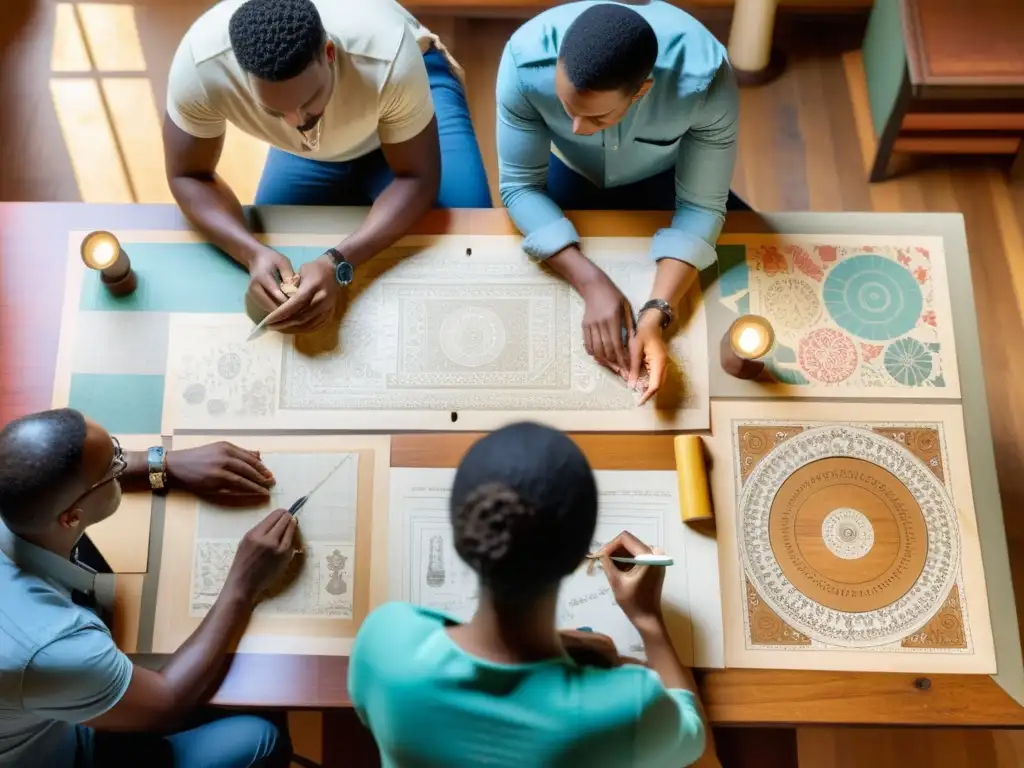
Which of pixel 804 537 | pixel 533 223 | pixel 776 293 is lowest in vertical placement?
pixel 804 537

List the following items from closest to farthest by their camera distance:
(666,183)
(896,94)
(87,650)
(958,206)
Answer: (87,650), (666,183), (896,94), (958,206)

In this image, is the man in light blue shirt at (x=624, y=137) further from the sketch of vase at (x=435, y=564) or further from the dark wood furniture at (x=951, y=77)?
the dark wood furniture at (x=951, y=77)

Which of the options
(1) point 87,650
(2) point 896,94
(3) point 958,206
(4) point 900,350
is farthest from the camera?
(3) point 958,206

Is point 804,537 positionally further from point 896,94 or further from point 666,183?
point 896,94

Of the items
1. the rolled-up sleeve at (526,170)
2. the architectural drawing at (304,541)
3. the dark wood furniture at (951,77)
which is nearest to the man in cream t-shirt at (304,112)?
the rolled-up sleeve at (526,170)

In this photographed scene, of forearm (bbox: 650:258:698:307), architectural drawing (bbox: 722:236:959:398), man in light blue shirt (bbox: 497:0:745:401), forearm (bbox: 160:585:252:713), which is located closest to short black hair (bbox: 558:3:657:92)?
man in light blue shirt (bbox: 497:0:745:401)

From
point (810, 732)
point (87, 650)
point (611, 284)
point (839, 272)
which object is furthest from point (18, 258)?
point (810, 732)

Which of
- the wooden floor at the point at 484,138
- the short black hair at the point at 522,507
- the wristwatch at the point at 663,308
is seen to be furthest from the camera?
the wooden floor at the point at 484,138

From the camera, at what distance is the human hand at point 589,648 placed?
99 centimetres

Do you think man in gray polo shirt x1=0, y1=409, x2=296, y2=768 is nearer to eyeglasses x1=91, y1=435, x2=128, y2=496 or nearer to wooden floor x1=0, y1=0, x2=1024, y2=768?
eyeglasses x1=91, y1=435, x2=128, y2=496

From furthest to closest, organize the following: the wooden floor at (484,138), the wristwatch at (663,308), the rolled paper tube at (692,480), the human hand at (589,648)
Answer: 1. the wooden floor at (484,138)
2. the wristwatch at (663,308)
3. the rolled paper tube at (692,480)
4. the human hand at (589,648)

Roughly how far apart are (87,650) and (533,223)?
0.91 metres

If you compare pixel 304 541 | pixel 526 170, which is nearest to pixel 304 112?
pixel 526 170

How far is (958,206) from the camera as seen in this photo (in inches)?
87.6
